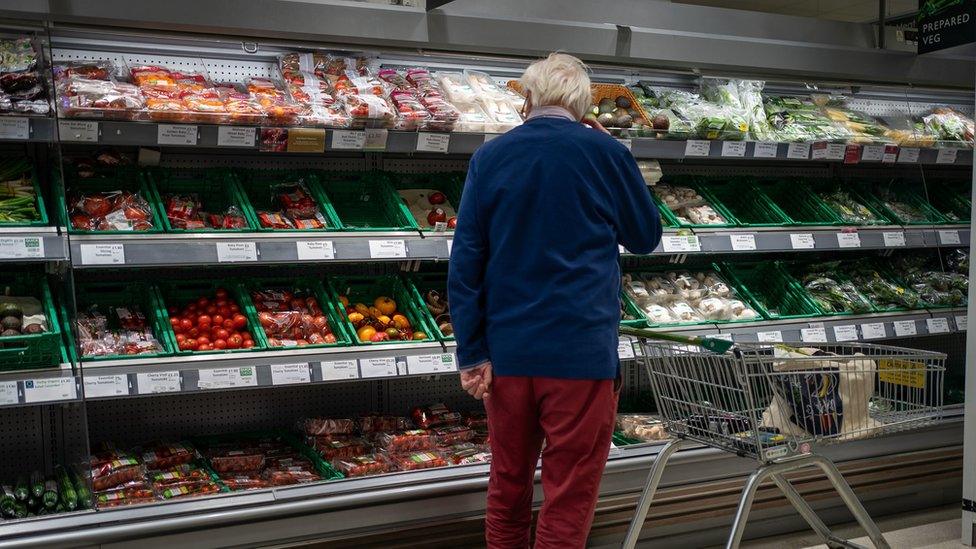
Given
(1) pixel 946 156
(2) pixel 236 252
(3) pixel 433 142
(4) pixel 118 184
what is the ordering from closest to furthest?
(2) pixel 236 252
(4) pixel 118 184
(3) pixel 433 142
(1) pixel 946 156

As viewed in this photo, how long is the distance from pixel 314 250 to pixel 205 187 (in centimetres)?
65

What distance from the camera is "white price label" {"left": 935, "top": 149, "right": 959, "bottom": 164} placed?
4.87m

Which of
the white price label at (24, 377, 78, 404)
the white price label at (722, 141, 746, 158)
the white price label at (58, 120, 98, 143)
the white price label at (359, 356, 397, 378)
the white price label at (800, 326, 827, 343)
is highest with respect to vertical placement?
the white price label at (58, 120, 98, 143)

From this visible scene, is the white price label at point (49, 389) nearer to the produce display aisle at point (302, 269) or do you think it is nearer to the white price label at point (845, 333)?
the produce display aisle at point (302, 269)

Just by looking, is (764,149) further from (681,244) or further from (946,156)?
(946,156)

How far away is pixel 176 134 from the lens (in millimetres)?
3256

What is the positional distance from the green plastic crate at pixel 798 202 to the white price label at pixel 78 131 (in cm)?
309

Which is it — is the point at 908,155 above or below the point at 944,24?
below

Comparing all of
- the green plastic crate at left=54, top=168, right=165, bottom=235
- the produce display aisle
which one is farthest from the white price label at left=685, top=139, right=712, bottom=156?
the green plastic crate at left=54, top=168, right=165, bottom=235

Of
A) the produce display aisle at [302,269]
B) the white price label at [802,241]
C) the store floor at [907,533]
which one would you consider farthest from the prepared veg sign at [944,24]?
the store floor at [907,533]

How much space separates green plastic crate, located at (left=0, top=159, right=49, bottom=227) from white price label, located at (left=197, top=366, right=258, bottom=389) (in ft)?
2.35

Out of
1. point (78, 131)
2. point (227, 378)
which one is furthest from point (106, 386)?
point (78, 131)

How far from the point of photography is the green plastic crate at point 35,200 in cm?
305

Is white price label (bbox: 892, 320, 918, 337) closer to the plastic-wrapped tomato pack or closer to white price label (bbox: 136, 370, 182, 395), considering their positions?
white price label (bbox: 136, 370, 182, 395)
